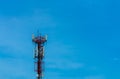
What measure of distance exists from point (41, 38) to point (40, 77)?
8418 millimetres

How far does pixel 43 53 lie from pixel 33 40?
3.82 meters

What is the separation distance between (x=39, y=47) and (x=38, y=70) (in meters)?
5.54

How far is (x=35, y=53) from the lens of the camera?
19250 cm

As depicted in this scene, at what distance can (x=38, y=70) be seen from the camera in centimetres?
19000

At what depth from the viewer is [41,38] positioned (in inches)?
7525

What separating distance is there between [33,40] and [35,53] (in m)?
3.21

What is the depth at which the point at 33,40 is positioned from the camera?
191m

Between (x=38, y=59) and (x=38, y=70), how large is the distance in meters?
3.13

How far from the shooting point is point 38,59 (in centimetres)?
19212

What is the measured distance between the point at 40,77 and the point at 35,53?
19.3ft

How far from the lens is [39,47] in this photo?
193m

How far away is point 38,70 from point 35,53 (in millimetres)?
4427

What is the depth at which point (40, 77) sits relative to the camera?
189750mm
